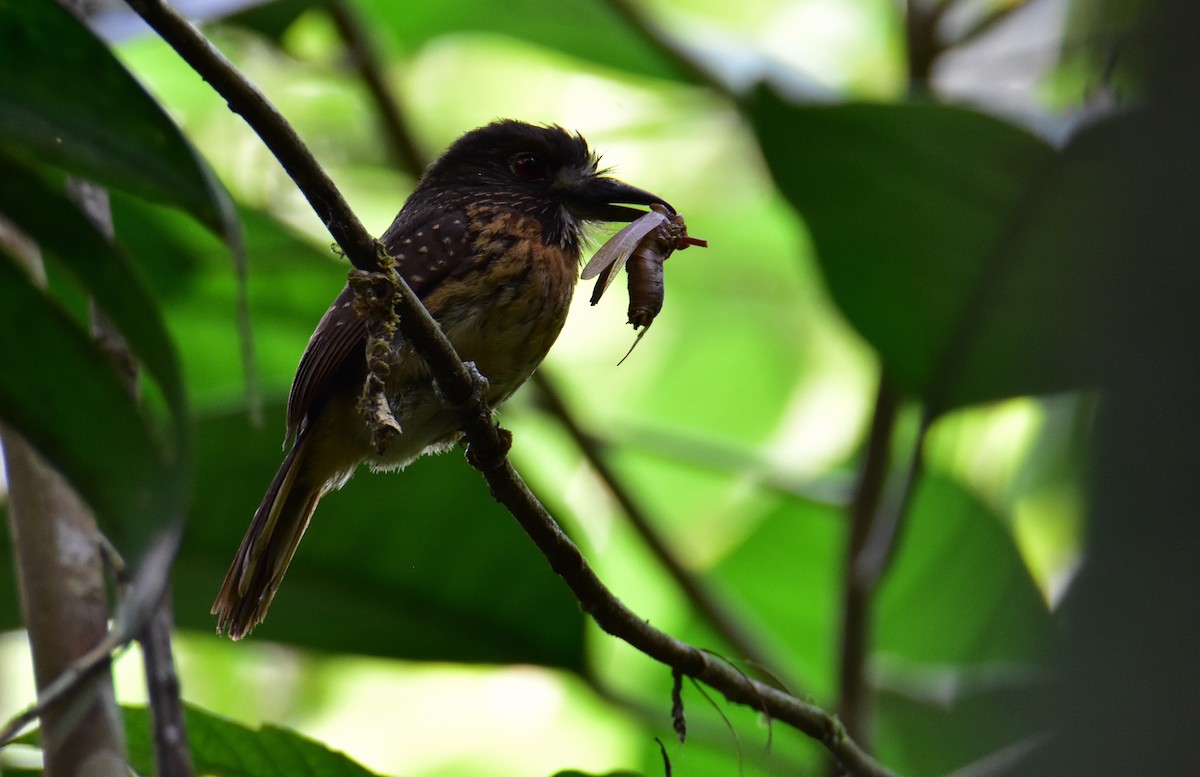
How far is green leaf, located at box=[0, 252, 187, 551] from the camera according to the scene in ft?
5.19

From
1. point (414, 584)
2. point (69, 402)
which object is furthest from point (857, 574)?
point (69, 402)

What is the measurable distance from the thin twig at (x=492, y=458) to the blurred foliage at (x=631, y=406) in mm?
139

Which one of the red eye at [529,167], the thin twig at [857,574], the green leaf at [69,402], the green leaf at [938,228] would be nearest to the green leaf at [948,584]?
the thin twig at [857,574]

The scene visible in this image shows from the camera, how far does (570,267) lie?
2.70 meters

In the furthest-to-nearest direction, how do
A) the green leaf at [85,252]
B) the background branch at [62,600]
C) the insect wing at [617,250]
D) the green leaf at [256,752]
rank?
the green leaf at [256,752] → the insect wing at [617,250] → the background branch at [62,600] → the green leaf at [85,252]

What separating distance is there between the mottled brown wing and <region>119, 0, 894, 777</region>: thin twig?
487 mm

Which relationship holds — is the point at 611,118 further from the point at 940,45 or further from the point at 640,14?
the point at 940,45

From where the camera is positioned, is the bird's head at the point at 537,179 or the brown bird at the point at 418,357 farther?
the bird's head at the point at 537,179

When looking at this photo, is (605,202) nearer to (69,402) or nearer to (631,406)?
(69,402)

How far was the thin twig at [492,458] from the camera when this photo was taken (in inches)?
53.6

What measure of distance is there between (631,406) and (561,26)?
2189 mm

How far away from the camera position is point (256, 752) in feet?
7.01

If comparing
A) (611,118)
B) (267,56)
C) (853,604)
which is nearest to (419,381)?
(853,604)

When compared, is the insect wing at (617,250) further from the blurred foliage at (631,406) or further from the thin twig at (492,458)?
the blurred foliage at (631,406)
